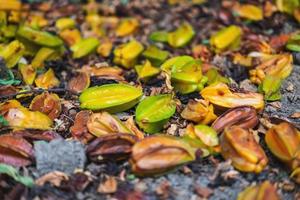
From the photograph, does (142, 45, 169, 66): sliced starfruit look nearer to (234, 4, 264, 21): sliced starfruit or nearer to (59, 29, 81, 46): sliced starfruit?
(59, 29, 81, 46): sliced starfruit

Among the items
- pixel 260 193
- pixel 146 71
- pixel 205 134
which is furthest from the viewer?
pixel 146 71

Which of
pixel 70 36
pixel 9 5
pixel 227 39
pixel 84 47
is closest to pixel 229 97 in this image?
pixel 227 39

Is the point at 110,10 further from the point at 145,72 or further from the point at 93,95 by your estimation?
the point at 93,95

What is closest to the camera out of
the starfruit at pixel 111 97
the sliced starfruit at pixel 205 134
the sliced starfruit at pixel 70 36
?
the sliced starfruit at pixel 205 134

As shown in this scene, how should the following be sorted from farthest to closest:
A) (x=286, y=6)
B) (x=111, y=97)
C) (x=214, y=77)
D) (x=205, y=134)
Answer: (x=286, y=6) → (x=214, y=77) → (x=111, y=97) → (x=205, y=134)

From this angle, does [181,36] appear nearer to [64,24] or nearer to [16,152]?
[64,24]

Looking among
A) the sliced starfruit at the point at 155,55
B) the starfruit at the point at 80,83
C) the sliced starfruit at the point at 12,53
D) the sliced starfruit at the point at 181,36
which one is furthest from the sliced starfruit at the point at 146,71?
the sliced starfruit at the point at 12,53

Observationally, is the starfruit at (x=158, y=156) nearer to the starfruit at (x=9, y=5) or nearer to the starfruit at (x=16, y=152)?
the starfruit at (x=16, y=152)
